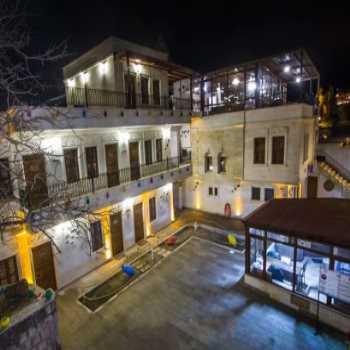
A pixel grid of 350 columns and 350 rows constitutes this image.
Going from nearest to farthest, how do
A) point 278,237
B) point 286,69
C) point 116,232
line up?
1. point 278,237
2. point 116,232
3. point 286,69

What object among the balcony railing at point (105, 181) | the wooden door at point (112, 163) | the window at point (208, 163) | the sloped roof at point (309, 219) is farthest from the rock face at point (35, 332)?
the window at point (208, 163)

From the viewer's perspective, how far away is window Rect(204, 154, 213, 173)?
738 inches

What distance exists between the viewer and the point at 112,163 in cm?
1330

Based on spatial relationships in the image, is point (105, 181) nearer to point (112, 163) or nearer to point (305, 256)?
point (112, 163)

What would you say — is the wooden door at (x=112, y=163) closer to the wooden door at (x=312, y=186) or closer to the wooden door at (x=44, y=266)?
the wooden door at (x=44, y=266)

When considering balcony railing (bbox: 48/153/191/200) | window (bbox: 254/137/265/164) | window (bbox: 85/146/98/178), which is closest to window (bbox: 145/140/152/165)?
balcony railing (bbox: 48/153/191/200)

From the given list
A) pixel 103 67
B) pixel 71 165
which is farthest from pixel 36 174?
pixel 103 67

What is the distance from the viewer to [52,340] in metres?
7.16

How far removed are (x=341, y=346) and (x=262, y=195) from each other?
10070 mm

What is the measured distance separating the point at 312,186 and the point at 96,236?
16967 millimetres

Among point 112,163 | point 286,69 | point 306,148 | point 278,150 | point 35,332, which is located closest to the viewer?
point 35,332

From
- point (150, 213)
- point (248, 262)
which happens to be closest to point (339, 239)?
point (248, 262)

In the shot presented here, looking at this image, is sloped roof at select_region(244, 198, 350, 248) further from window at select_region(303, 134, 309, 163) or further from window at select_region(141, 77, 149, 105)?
window at select_region(141, 77, 149, 105)

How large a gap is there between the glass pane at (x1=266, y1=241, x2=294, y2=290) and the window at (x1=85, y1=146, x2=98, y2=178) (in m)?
9.38
